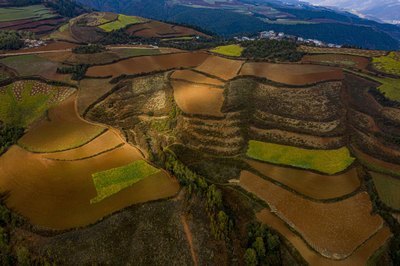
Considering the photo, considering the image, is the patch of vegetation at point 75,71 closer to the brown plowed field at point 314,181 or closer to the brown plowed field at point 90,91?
the brown plowed field at point 90,91

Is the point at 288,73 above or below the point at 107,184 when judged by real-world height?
above

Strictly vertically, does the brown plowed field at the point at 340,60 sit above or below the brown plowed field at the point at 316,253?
above

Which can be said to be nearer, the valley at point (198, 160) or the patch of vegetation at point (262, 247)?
the patch of vegetation at point (262, 247)

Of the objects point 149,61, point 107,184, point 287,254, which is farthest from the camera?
point 149,61

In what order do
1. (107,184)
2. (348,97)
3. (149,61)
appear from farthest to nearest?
(149,61) < (348,97) < (107,184)

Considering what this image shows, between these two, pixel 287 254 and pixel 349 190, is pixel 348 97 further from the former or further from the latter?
pixel 287 254

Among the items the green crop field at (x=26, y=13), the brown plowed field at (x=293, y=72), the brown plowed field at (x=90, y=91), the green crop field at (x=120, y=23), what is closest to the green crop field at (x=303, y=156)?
the brown plowed field at (x=293, y=72)

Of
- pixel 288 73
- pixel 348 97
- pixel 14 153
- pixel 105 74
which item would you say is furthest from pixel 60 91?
pixel 348 97

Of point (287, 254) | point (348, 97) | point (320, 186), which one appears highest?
point (348, 97)
